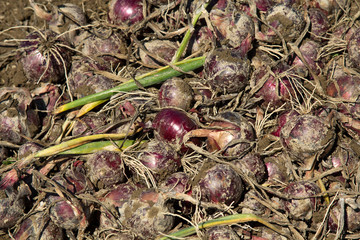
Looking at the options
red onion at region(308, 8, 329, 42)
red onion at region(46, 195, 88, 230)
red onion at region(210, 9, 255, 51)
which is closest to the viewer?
red onion at region(46, 195, 88, 230)

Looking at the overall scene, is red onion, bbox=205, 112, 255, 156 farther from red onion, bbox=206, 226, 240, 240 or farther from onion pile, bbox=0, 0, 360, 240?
red onion, bbox=206, 226, 240, 240

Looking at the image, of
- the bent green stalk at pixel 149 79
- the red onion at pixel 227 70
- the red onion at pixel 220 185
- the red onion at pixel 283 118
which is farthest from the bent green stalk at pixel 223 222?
the bent green stalk at pixel 149 79

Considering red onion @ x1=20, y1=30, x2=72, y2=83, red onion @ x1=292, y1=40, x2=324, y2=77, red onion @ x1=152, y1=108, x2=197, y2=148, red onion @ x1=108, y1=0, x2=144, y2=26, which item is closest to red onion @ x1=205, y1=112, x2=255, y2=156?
red onion @ x1=152, y1=108, x2=197, y2=148

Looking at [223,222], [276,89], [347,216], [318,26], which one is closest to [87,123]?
[223,222]

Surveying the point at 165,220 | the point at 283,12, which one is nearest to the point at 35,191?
the point at 165,220

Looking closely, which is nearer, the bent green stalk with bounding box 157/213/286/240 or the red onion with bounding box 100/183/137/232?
the bent green stalk with bounding box 157/213/286/240

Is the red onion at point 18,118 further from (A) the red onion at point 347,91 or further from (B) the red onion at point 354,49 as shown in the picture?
(B) the red onion at point 354,49

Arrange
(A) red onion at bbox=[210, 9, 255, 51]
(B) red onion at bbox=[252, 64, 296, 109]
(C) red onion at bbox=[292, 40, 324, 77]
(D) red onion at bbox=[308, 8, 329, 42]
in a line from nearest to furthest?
(B) red onion at bbox=[252, 64, 296, 109]
(A) red onion at bbox=[210, 9, 255, 51]
(C) red onion at bbox=[292, 40, 324, 77]
(D) red onion at bbox=[308, 8, 329, 42]
